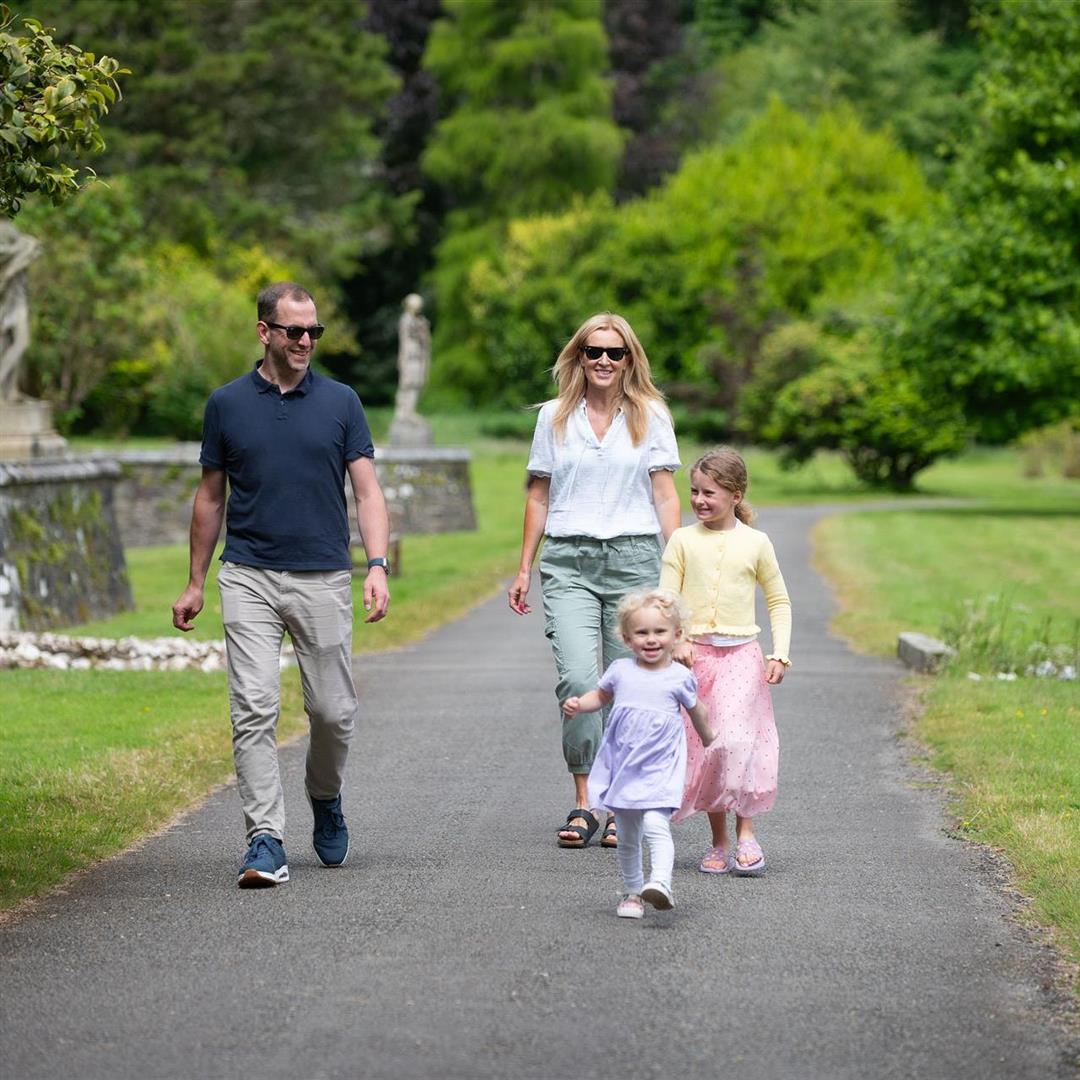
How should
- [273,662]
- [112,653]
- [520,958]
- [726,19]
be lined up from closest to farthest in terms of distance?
[520,958] < [273,662] < [112,653] < [726,19]

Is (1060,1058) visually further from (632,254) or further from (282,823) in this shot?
(632,254)

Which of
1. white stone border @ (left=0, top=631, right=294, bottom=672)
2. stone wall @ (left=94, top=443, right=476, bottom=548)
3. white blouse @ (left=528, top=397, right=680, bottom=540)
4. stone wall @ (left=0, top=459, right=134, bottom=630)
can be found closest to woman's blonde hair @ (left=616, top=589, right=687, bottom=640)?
white blouse @ (left=528, top=397, right=680, bottom=540)

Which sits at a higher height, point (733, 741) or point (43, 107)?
point (43, 107)

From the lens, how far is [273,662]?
6.77 metres

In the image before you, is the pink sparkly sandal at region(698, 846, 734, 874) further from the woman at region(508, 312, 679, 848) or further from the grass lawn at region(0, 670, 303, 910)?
the grass lawn at region(0, 670, 303, 910)

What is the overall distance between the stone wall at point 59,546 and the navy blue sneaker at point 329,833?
27.5 ft

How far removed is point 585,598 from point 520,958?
79.7 inches

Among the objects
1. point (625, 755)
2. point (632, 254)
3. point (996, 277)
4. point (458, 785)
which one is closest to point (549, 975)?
point (625, 755)

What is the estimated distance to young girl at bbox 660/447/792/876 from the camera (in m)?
6.75

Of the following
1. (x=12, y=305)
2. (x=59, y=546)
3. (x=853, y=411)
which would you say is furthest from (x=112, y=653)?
(x=853, y=411)

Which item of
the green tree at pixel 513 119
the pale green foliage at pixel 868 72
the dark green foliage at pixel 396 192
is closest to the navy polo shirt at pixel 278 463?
the green tree at pixel 513 119

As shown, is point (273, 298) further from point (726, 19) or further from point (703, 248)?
point (726, 19)

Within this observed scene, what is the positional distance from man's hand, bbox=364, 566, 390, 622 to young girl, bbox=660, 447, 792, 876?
38.7 inches

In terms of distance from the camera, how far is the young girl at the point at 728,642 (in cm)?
675
